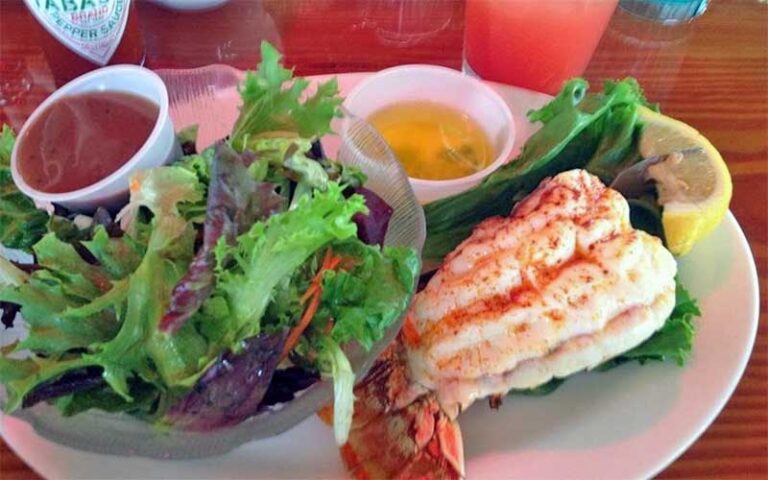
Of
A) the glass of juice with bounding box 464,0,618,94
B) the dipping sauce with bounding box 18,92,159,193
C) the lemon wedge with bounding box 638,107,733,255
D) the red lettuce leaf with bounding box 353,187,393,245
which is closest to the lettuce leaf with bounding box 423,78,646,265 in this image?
the lemon wedge with bounding box 638,107,733,255

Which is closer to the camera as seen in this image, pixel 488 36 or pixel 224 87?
pixel 224 87

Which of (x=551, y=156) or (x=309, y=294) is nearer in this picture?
(x=309, y=294)

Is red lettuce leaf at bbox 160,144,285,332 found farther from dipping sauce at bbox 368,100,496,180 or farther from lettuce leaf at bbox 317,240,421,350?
dipping sauce at bbox 368,100,496,180

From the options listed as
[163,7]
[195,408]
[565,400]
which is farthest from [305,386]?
[163,7]

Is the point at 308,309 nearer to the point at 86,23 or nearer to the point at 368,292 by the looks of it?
the point at 368,292

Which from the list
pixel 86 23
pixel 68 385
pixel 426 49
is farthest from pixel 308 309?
pixel 426 49

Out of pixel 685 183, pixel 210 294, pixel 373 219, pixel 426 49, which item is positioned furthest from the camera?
pixel 426 49

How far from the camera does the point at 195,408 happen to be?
2.49ft

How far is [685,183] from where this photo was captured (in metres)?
0.98

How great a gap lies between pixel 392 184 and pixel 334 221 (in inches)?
7.8

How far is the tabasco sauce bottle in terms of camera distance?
116 cm

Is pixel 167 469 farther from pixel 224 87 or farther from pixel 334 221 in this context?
pixel 224 87

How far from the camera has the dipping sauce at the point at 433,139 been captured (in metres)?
1.12

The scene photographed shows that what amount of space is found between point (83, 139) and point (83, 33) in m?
0.35
